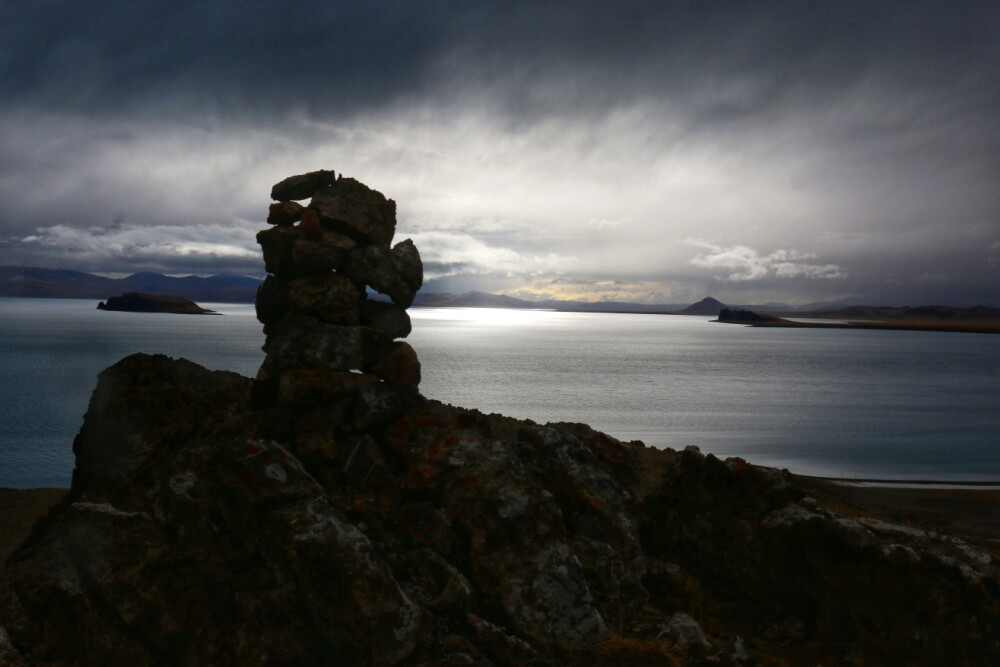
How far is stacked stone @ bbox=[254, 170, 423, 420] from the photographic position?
44.2ft

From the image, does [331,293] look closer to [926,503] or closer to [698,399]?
[926,503]

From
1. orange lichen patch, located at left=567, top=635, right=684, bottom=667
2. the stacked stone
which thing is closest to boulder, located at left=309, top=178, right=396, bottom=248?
the stacked stone

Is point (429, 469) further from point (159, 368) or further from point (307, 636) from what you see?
point (159, 368)

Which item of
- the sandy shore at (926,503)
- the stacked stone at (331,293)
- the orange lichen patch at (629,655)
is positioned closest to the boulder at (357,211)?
the stacked stone at (331,293)

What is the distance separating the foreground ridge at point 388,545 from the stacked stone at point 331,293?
0.08 metres

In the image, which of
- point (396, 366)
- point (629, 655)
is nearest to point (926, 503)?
point (629, 655)

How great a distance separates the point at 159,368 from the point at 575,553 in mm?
10230

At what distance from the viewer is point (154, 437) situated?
12.4 m

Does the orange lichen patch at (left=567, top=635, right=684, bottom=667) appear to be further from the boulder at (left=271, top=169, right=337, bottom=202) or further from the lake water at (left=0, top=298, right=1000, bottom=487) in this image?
the lake water at (left=0, top=298, right=1000, bottom=487)

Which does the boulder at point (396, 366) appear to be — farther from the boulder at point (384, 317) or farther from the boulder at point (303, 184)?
the boulder at point (303, 184)

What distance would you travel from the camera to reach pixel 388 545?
421 inches

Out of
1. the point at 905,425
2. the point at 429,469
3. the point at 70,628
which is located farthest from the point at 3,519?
the point at 905,425

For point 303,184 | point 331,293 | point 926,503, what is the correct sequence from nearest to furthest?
point 331,293
point 303,184
point 926,503

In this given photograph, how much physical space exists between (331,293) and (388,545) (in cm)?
633
